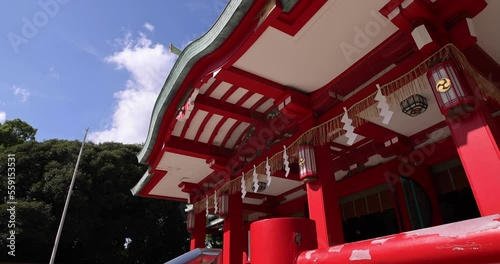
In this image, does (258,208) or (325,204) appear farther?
(258,208)

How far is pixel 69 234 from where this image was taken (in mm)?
18234

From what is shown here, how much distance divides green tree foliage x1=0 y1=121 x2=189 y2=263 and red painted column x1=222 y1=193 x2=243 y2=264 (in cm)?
1444

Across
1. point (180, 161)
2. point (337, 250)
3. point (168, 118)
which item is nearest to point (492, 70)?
point (337, 250)

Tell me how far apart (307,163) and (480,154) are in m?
2.55

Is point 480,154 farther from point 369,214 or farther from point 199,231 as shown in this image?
point 199,231

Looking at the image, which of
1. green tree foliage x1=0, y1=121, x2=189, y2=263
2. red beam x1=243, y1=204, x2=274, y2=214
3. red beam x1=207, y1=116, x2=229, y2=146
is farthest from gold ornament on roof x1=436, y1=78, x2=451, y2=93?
green tree foliage x1=0, y1=121, x2=189, y2=263

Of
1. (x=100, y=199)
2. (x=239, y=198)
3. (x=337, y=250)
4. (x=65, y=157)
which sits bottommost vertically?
(x=337, y=250)

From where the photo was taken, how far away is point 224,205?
8.10 metres

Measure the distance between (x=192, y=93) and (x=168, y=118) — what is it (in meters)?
1.40

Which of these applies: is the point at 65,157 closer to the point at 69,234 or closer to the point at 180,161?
the point at 69,234

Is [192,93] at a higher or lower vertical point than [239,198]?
higher

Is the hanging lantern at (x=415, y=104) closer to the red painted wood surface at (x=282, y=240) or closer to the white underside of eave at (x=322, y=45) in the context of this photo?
the white underside of eave at (x=322, y=45)

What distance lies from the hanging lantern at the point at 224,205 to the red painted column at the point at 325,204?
3.45 m

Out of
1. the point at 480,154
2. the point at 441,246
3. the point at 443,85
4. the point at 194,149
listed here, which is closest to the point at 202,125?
the point at 194,149
